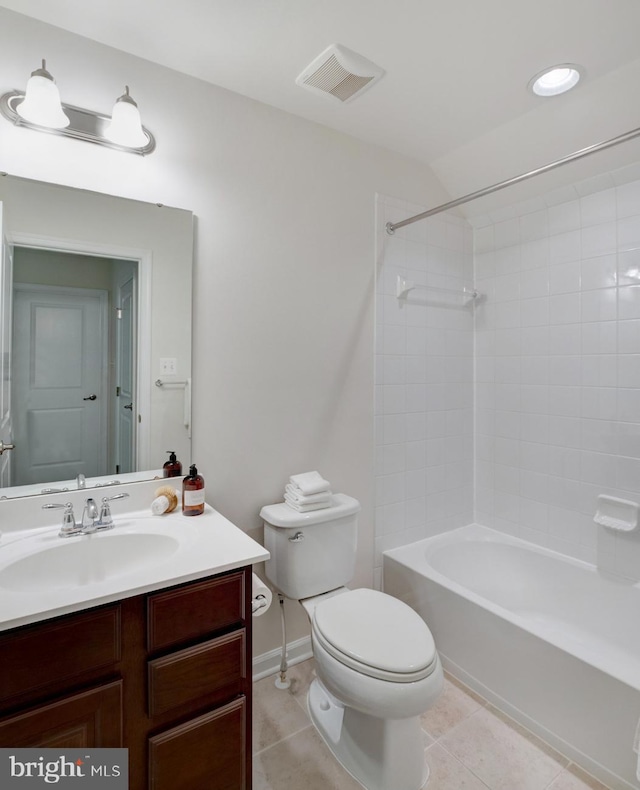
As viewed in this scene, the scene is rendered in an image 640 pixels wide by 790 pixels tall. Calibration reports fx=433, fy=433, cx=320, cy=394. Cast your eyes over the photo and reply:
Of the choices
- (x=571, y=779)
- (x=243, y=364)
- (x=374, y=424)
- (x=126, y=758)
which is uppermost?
(x=243, y=364)

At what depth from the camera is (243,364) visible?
6.01ft

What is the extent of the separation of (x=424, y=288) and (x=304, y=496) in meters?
1.35

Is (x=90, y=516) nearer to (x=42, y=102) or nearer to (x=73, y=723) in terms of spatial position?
(x=73, y=723)

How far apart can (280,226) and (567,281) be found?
1.51 m

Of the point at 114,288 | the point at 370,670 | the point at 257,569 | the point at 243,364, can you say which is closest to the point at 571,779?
the point at 370,670

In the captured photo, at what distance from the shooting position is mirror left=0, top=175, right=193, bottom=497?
1388mm

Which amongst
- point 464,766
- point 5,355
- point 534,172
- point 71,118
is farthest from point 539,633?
point 71,118

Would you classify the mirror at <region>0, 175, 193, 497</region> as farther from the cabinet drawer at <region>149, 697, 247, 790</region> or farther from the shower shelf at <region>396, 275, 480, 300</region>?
the shower shelf at <region>396, 275, 480, 300</region>

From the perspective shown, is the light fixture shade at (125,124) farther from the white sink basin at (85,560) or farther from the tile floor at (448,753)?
the tile floor at (448,753)

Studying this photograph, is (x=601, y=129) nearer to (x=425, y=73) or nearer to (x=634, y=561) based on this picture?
(x=425, y=73)

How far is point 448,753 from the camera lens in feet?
5.15

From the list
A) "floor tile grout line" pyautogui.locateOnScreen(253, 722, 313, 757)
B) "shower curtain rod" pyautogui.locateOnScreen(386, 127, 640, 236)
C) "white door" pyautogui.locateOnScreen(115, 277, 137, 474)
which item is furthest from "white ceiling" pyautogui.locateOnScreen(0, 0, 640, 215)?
"floor tile grout line" pyautogui.locateOnScreen(253, 722, 313, 757)

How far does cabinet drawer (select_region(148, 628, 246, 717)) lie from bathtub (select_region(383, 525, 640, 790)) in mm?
1109

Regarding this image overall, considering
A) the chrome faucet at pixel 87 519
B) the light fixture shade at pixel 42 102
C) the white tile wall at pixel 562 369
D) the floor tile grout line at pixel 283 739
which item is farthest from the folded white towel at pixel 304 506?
the light fixture shade at pixel 42 102
